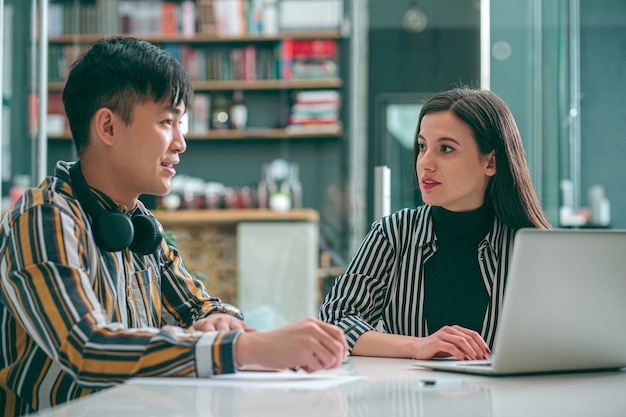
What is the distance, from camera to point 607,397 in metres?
1.01

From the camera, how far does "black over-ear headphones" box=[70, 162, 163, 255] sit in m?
1.23

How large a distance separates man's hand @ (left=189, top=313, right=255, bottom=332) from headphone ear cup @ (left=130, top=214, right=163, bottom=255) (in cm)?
14

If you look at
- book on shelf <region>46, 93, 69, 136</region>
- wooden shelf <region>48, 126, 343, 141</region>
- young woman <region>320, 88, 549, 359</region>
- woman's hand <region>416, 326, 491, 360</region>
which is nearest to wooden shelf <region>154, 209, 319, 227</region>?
wooden shelf <region>48, 126, 343, 141</region>

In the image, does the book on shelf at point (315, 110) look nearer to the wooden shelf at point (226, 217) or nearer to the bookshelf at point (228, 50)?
the bookshelf at point (228, 50)

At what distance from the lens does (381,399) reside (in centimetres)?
95

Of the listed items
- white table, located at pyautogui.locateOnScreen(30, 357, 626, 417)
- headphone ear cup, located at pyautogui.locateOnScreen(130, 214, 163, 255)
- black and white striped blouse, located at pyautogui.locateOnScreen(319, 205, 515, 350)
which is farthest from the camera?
black and white striped blouse, located at pyautogui.locateOnScreen(319, 205, 515, 350)

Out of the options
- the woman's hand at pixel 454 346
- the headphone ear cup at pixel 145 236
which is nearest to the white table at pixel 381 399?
the woman's hand at pixel 454 346

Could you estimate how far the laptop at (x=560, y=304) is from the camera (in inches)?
43.5

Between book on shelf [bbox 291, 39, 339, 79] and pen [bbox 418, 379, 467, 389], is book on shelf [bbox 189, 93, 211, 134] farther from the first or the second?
pen [bbox 418, 379, 467, 389]

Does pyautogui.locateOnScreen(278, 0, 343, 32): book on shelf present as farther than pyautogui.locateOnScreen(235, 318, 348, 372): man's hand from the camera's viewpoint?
Yes

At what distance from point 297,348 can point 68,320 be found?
29cm

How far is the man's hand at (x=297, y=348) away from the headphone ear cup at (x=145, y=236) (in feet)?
1.13

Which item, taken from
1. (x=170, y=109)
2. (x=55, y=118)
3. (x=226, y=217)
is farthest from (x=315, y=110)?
(x=170, y=109)

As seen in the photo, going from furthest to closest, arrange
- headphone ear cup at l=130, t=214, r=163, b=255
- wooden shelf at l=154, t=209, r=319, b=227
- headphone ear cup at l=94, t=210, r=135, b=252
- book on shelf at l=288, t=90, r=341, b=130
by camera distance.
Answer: book on shelf at l=288, t=90, r=341, b=130, wooden shelf at l=154, t=209, r=319, b=227, headphone ear cup at l=130, t=214, r=163, b=255, headphone ear cup at l=94, t=210, r=135, b=252
